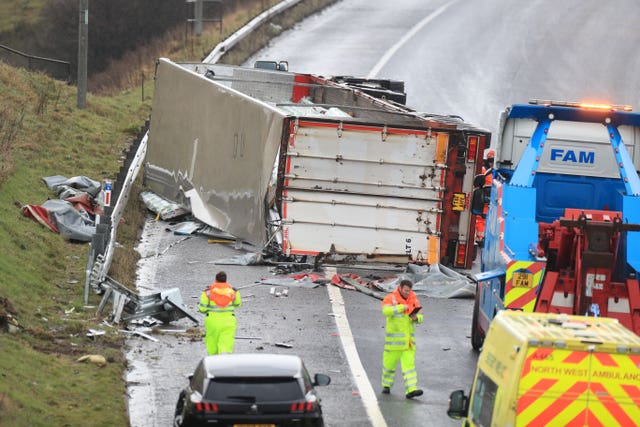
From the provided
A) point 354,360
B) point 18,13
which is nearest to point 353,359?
point 354,360

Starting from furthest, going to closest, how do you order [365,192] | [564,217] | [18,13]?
[18,13] < [365,192] < [564,217]

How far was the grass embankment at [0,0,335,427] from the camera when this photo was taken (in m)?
14.0

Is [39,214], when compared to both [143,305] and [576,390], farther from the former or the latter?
[576,390]

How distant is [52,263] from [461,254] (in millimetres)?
6512

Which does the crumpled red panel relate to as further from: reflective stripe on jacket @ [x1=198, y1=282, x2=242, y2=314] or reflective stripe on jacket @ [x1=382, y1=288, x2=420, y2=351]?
reflective stripe on jacket @ [x1=382, y1=288, x2=420, y2=351]

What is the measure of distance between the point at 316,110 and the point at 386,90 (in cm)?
687

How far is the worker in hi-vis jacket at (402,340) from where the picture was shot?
50.1ft

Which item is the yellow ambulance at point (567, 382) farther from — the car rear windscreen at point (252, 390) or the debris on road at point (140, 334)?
the debris on road at point (140, 334)

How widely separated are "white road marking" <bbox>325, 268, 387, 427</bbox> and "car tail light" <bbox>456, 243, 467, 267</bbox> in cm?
204

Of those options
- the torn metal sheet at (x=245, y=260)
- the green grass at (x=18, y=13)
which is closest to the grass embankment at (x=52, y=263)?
the torn metal sheet at (x=245, y=260)

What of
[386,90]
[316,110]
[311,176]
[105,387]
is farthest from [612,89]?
[105,387]

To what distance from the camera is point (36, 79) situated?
35438mm

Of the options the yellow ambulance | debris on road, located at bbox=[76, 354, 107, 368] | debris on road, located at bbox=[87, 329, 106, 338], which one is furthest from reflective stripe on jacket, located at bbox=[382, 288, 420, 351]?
the yellow ambulance

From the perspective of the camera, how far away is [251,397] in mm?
11203
